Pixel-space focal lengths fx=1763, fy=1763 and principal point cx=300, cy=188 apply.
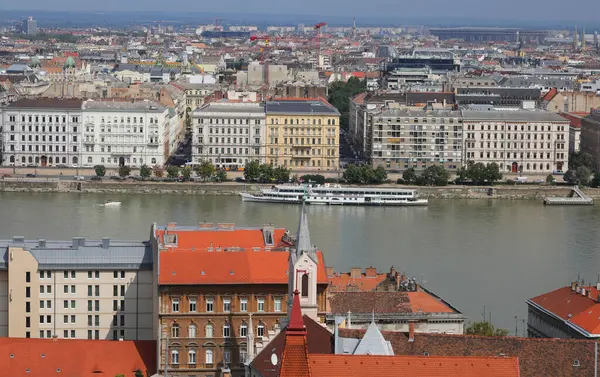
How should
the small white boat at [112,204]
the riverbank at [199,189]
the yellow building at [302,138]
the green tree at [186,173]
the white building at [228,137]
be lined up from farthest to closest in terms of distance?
the yellow building at [302,138] < the white building at [228,137] < the green tree at [186,173] < the riverbank at [199,189] < the small white boat at [112,204]

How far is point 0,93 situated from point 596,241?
1556 centimetres

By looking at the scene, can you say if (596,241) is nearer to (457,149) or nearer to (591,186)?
(591,186)

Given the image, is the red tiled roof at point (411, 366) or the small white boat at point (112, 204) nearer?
the red tiled roof at point (411, 366)

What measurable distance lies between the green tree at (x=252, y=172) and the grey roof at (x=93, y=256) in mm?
13579

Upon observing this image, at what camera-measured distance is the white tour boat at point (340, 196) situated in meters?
25.0

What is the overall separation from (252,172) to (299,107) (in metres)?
2.36

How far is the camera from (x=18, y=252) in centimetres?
1260

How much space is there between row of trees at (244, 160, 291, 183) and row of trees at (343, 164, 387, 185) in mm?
929

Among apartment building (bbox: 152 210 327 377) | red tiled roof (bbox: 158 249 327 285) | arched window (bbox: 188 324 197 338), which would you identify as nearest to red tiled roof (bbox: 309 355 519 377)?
apartment building (bbox: 152 210 327 377)

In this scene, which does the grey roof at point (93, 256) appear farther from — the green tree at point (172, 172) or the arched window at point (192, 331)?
the green tree at point (172, 172)

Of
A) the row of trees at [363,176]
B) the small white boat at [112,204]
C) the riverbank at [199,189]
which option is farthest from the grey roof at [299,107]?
the small white boat at [112,204]

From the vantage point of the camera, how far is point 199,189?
25.7 meters

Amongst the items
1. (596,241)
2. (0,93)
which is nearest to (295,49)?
(0,93)

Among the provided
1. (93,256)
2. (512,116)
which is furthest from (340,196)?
(93,256)
